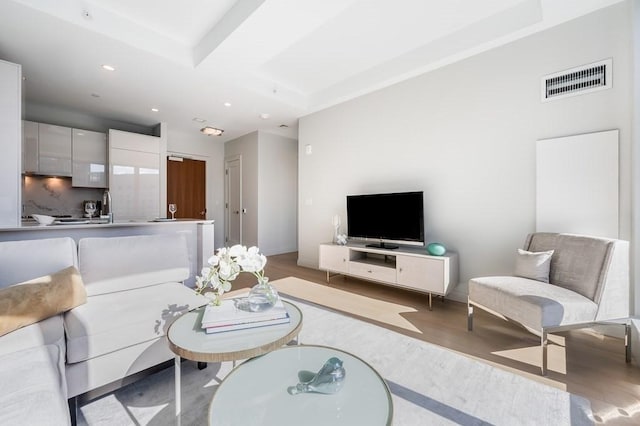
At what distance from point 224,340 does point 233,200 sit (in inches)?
217

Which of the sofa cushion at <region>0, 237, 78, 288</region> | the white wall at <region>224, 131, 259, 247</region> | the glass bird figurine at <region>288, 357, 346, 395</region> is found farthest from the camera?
the white wall at <region>224, 131, 259, 247</region>

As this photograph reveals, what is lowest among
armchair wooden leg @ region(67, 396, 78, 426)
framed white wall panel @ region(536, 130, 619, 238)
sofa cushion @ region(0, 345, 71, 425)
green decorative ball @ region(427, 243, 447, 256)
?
armchair wooden leg @ region(67, 396, 78, 426)

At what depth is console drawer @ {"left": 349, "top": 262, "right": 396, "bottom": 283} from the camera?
311cm

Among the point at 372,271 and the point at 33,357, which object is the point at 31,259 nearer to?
the point at 33,357

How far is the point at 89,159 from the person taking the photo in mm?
4395

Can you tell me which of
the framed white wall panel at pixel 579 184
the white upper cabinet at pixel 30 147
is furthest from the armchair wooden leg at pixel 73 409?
the white upper cabinet at pixel 30 147

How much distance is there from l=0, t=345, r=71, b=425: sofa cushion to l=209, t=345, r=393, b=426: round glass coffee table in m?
0.55

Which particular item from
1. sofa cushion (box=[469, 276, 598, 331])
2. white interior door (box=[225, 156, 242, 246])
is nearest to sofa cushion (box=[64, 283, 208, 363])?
sofa cushion (box=[469, 276, 598, 331])

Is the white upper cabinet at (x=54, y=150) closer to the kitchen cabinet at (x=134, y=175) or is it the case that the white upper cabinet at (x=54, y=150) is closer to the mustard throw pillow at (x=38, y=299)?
the kitchen cabinet at (x=134, y=175)

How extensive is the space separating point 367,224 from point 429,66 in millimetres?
2039

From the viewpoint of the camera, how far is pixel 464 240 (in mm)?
2969

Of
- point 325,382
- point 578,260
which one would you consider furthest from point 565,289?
point 325,382

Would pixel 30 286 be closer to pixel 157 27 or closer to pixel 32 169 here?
pixel 157 27

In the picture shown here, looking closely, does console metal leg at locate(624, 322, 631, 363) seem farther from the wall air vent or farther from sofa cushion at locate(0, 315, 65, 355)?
sofa cushion at locate(0, 315, 65, 355)
